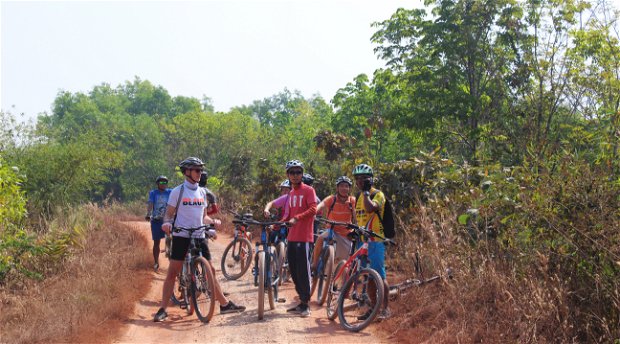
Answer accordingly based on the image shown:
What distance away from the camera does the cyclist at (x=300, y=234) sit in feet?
28.7

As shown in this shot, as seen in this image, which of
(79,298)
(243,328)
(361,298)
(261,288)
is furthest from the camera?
(79,298)

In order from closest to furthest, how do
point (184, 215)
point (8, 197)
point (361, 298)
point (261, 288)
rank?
point (361, 298) → point (261, 288) → point (184, 215) → point (8, 197)

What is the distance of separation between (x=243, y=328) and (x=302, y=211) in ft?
5.95

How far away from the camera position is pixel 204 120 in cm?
5781

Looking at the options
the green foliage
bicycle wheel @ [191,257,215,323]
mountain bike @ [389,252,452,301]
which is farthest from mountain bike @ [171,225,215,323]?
the green foliage

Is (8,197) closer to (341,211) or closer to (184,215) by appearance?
(184,215)

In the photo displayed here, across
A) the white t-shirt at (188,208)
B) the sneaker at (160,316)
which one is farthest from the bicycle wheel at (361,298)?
the sneaker at (160,316)

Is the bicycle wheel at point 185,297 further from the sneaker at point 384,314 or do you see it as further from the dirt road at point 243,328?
the sneaker at point 384,314

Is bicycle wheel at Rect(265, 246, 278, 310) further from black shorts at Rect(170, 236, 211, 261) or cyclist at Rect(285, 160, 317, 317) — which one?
black shorts at Rect(170, 236, 211, 261)

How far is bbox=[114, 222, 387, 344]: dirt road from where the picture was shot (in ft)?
25.0

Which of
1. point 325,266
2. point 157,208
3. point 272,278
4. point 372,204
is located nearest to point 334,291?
point 325,266

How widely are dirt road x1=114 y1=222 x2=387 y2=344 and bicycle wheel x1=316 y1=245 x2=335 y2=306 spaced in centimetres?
17

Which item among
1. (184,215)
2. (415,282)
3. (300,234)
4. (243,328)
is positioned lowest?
(243,328)

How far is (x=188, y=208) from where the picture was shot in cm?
855
